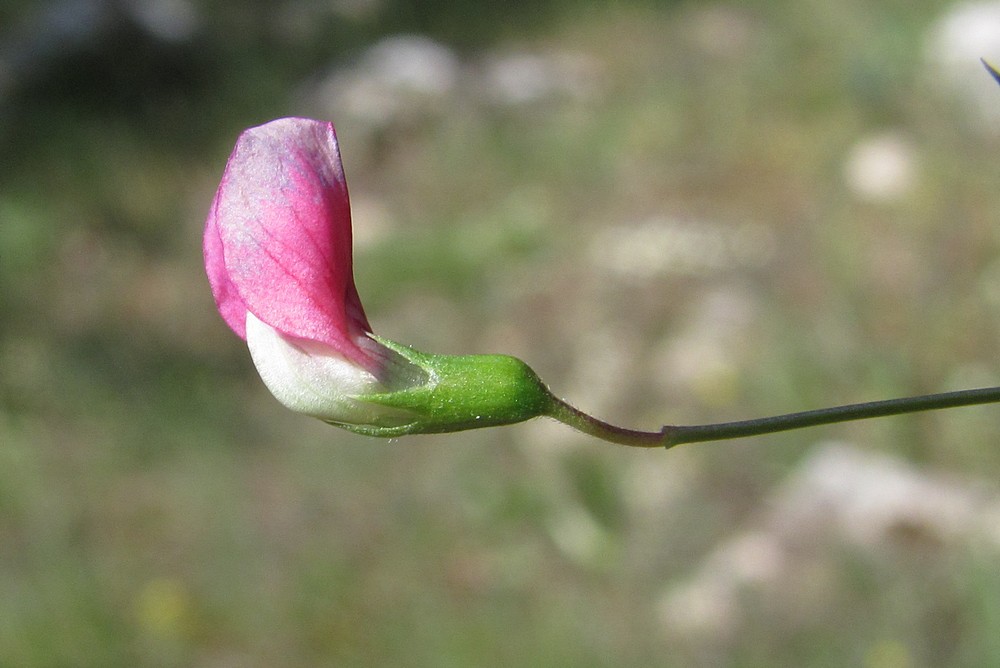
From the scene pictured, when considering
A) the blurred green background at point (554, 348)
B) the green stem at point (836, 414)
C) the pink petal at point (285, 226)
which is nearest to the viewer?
the green stem at point (836, 414)

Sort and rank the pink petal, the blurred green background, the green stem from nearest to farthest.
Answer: the green stem, the pink petal, the blurred green background

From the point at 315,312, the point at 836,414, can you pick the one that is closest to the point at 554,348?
the point at 315,312

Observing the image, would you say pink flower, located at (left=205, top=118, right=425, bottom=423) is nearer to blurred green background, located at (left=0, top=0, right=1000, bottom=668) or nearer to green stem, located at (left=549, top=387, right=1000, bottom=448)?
green stem, located at (left=549, top=387, right=1000, bottom=448)

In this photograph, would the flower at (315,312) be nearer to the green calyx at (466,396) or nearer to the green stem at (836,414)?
the green calyx at (466,396)

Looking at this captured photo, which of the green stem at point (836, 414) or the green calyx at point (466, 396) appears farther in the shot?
the green calyx at point (466, 396)

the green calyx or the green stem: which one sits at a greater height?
the green stem

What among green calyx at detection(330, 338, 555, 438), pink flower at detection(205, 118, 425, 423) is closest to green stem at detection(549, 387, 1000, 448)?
green calyx at detection(330, 338, 555, 438)

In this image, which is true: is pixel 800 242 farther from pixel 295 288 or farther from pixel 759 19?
pixel 295 288

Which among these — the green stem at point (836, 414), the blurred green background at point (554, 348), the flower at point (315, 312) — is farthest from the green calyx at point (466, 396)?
the blurred green background at point (554, 348)
